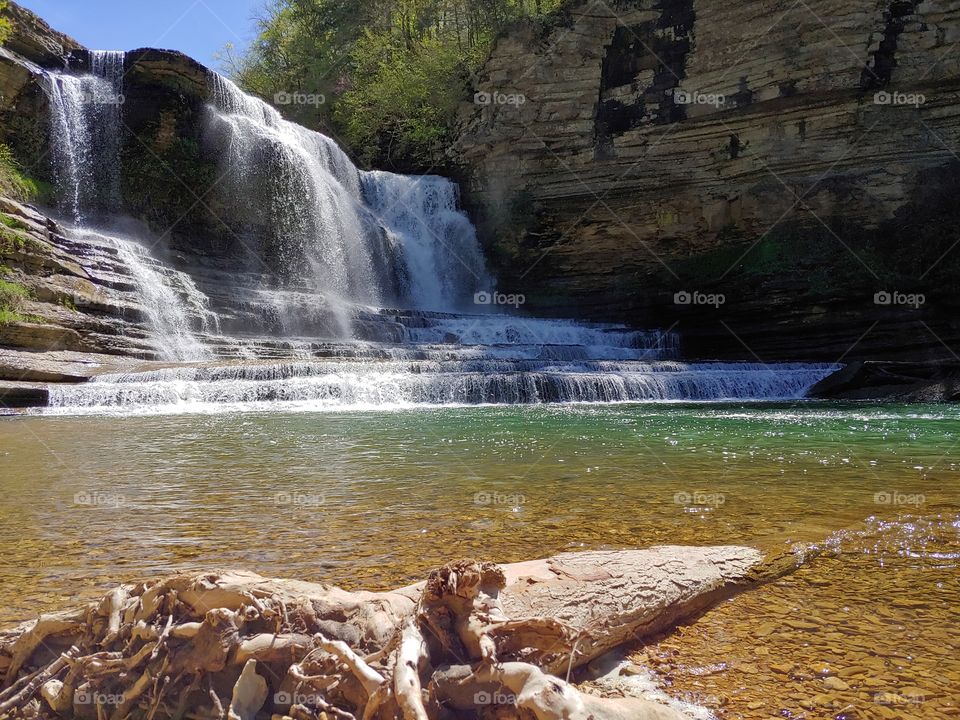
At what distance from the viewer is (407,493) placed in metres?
4.18

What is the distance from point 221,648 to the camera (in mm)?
1511

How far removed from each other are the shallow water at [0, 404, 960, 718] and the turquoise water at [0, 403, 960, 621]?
0.06 ft

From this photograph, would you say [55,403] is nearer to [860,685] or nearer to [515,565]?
[515,565]

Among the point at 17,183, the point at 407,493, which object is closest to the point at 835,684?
the point at 407,493

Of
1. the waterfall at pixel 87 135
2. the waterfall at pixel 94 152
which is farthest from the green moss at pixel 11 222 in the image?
the waterfall at pixel 87 135

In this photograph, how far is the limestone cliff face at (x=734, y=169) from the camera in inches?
694

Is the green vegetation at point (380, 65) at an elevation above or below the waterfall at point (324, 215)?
above

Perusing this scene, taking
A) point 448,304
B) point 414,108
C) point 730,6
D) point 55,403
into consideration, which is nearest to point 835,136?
point 730,6

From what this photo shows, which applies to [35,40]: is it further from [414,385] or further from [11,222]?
[414,385]

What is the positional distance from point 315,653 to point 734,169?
21.5 m

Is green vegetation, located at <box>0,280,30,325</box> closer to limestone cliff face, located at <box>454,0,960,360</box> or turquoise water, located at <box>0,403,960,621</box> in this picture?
turquoise water, located at <box>0,403,960,621</box>

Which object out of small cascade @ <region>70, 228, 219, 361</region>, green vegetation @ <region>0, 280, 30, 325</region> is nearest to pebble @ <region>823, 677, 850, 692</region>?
green vegetation @ <region>0, 280, 30, 325</region>

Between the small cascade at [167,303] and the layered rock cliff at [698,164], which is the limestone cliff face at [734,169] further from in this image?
the small cascade at [167,303]

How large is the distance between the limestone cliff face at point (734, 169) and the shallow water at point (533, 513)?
1191 centimetres
